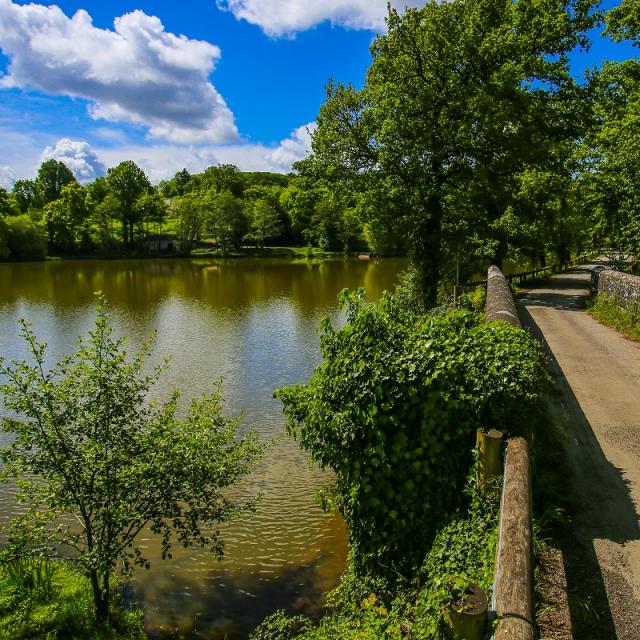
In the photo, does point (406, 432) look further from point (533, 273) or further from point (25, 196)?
point (25, 196)

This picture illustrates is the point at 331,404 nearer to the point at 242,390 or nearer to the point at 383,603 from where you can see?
the point at 383,603

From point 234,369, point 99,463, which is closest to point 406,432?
point 99,463

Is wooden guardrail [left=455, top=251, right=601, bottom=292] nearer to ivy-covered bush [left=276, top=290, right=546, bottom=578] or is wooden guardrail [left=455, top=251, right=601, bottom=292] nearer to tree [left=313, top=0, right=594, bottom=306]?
tree [left=313, top=0, right=594, bottom=306]

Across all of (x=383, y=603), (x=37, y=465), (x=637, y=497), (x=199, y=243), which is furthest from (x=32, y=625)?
(x=199, y=243)

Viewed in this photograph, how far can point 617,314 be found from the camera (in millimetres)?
18250

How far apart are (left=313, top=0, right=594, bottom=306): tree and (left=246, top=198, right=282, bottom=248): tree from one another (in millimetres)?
67986

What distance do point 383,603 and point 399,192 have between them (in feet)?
60.9

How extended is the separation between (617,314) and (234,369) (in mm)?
15583

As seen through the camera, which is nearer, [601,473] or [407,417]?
[407,417]

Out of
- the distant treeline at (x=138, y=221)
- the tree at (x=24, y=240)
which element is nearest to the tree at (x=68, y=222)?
the distant treeline at (x=138, y=221)

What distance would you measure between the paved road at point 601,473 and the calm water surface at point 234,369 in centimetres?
508

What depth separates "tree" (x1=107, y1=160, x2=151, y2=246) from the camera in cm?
8706

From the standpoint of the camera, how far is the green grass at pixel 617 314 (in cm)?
1677

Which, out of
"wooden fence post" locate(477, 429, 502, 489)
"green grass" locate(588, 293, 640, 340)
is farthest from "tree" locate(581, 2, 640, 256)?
"wooden fence post" locate(477, 429, 502, 489)
